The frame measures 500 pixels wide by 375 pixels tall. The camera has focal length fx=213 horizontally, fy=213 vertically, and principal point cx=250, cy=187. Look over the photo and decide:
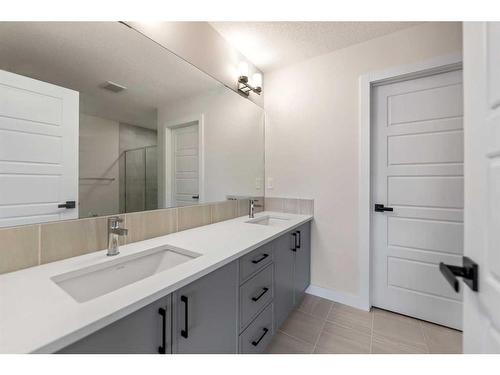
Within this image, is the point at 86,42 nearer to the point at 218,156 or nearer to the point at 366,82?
the point at 218,156

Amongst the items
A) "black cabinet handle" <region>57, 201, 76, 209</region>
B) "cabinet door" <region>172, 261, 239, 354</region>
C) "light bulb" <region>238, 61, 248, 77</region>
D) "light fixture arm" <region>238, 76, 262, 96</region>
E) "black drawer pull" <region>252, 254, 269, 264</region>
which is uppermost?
"light bulb" <region>238, 61, 248, 77</region>

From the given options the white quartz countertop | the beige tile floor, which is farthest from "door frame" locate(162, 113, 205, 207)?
the beige tile floor

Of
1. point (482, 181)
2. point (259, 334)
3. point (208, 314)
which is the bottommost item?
point (259, 334)

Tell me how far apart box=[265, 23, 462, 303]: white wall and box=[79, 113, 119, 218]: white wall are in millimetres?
1575

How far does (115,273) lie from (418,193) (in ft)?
7.06

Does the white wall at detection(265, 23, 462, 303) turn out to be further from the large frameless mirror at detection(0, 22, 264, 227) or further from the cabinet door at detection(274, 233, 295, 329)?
the large frameless mirror at detection(0, 22, 264, 227)

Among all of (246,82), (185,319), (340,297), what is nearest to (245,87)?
(246,82)

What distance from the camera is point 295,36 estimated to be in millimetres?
1792

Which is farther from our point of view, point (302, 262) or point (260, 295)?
point (302, 262)

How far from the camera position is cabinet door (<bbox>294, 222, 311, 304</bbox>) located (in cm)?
184

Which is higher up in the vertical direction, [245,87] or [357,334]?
[245,87]

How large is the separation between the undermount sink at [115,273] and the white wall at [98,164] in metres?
0.29

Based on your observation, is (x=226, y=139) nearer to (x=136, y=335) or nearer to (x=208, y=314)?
(x=208, y=314)

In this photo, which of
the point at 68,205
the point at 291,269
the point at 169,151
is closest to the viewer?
the point at 68,205
